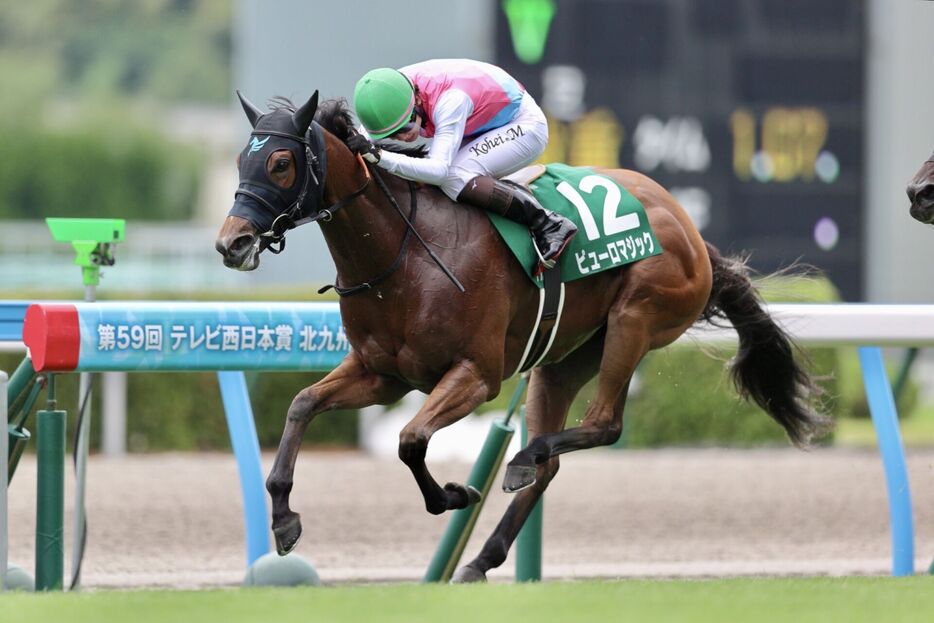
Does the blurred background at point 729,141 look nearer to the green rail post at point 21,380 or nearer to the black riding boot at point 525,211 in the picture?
the green rail post at point 21,380

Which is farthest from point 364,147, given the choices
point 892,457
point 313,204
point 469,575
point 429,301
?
point 892,457

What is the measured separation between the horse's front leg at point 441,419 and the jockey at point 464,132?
1.26 feet

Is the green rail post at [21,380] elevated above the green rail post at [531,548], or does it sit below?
above

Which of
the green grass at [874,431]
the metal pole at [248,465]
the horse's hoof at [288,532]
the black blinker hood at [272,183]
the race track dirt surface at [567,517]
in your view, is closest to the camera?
the black blinker hood at [272,183]

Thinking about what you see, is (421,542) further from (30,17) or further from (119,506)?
(30,17)

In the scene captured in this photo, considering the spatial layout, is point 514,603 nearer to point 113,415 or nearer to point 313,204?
point 313,204

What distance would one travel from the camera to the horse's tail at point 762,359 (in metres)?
5.05

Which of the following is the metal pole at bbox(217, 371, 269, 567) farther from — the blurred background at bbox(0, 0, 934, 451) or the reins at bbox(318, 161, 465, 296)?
the blurred background at bbox(0, 0, 934, 451)

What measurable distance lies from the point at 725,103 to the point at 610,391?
5.37 metres

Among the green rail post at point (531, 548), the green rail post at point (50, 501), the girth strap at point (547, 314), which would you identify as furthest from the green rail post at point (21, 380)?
the green rail post at point (531, 548)

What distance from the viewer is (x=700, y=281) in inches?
189

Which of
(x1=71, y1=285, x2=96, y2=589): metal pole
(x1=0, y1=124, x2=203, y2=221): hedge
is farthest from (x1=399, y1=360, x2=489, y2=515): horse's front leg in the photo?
(x1=0, y1=124, x2=203, y2=221): hedge

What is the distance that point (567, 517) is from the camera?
23.1 ft

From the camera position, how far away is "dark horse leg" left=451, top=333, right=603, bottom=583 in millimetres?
4535
